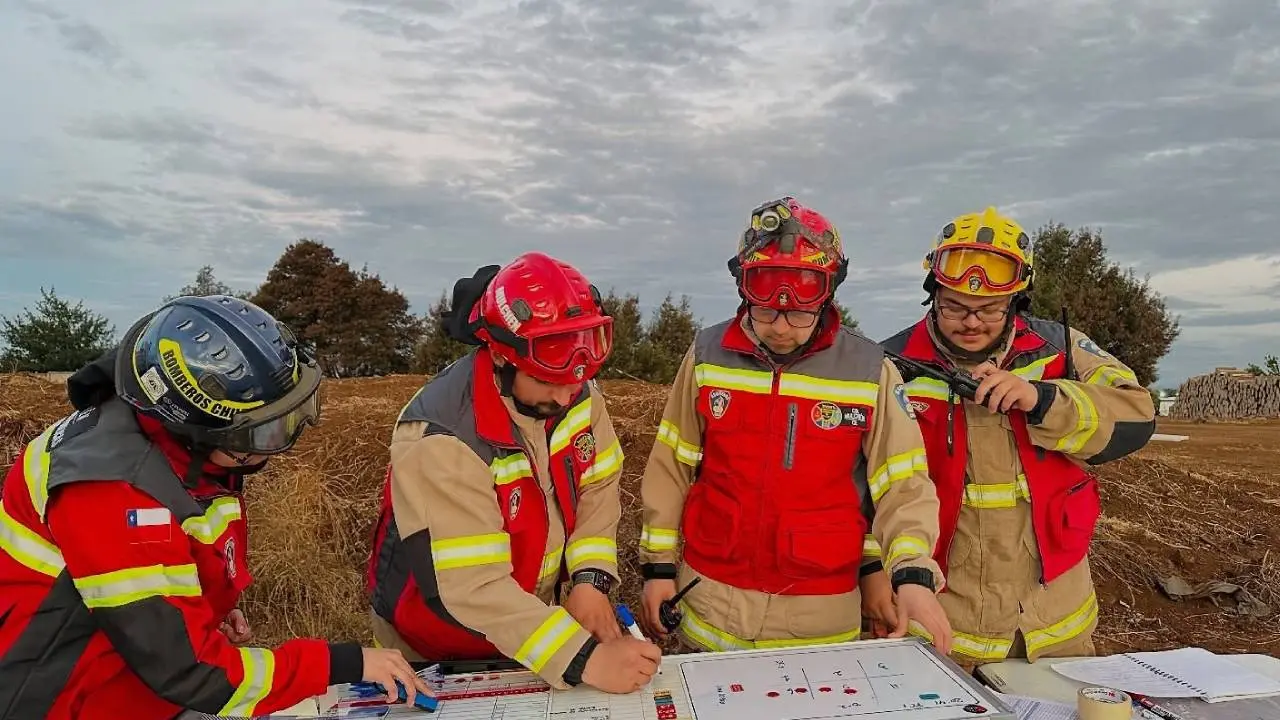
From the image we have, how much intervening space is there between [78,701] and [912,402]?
291 cm

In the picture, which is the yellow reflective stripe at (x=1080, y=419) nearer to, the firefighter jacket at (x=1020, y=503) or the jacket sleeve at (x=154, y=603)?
the firefighter jacket at (x=1020, y=503)

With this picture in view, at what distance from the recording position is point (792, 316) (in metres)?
3.11

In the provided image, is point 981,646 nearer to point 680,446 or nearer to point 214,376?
point 680,446

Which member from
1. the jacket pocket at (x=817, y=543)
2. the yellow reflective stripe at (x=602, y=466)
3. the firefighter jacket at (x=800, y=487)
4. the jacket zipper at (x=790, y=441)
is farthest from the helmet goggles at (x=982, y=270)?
the yellow reflective stripe at (x=602, y=466)

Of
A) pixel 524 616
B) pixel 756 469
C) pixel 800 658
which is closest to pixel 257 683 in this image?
pixel 524 616

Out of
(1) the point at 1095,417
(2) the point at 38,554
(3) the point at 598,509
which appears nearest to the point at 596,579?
(3) the point at 598,509

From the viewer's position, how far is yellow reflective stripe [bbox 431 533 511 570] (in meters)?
2.51

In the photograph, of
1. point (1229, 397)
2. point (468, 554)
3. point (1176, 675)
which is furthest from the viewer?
point (1229, 397)

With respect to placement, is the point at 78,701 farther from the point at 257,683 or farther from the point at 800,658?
the point at 800,658

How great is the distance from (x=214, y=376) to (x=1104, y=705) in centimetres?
253

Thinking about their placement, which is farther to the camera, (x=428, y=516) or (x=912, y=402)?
(x=912, y=402)

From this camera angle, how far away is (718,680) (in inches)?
96.0

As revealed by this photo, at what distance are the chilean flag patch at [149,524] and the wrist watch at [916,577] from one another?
2176 mm

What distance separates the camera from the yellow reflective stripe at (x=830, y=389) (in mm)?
3139
